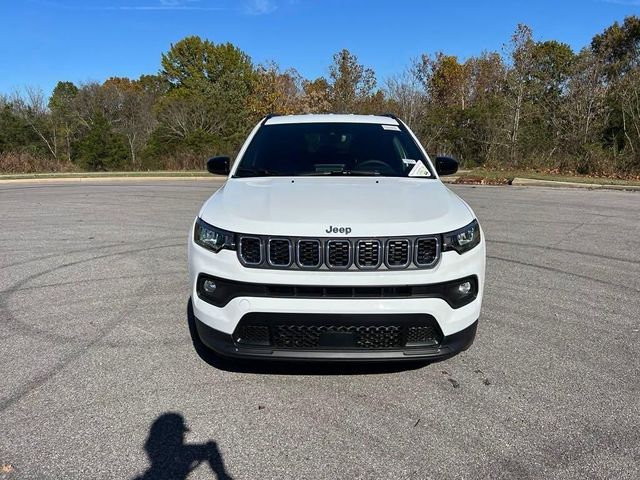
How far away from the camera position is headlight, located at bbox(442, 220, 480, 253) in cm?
299

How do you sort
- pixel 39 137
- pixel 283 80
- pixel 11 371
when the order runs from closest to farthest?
pixel 11 371
pixel 283 80
pixel 39 137

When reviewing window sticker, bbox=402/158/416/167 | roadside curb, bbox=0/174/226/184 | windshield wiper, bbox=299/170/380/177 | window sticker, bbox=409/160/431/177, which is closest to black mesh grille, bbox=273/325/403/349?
windshield wiper, bbox=299/170/380/177

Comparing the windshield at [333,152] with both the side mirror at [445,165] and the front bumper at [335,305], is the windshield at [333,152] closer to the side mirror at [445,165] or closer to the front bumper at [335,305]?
the side mirror at [445,165]

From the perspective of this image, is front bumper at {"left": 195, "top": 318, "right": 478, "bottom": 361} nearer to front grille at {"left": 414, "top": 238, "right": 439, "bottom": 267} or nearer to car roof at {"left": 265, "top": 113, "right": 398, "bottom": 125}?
front grille at {"left": 414, "top": 238, "right": 439, "bottom": 267}

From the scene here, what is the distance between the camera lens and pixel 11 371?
3504 millimetres

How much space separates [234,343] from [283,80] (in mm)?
31791

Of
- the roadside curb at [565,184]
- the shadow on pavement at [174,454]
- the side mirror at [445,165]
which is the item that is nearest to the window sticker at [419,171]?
the side mirror at [445,165]

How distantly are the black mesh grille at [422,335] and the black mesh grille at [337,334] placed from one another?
2.5 inches

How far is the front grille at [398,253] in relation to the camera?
9.48 feet

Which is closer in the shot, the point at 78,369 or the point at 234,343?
the point at 234,343

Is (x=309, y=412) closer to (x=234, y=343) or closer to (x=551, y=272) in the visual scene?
(x=234, y=343)

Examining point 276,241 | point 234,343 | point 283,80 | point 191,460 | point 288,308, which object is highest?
point 283,80

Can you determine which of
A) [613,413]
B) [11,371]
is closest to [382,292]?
[613,413]

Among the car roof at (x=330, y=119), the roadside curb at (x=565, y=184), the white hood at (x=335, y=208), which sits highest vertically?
the car roof at (x=330, y=119)
